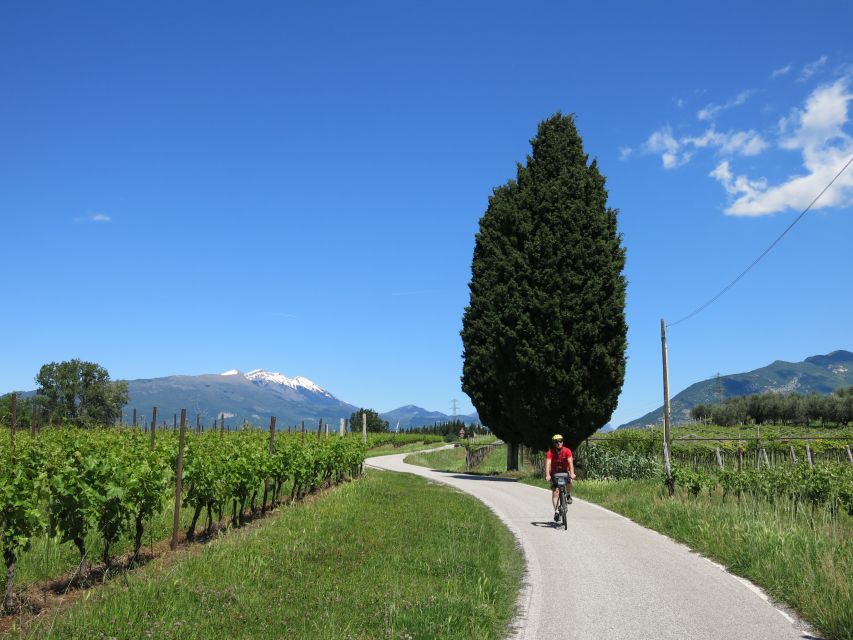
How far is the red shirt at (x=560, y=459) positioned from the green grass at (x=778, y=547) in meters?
2.23

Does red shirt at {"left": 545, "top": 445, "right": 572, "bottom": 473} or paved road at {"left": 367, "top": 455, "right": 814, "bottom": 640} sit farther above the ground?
red shirt at {"left": 545, "top": 445, "right": 572, "bottom": 473}

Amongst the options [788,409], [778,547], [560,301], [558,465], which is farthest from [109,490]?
[788,409]

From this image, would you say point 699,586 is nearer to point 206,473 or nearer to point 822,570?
point 822,570

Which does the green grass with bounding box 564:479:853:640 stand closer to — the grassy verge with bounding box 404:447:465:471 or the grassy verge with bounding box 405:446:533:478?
the grassy verge with bounding box 405:446:533:478

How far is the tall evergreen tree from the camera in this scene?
27781mm

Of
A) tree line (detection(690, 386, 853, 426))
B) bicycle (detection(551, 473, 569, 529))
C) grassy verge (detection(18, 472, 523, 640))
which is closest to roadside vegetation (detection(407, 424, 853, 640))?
bicycle (detection(551, 473, 569, 529))

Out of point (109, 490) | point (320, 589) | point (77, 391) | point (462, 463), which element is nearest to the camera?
point (320, 589)

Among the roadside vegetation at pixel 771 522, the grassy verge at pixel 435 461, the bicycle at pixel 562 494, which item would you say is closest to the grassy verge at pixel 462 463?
the grassy verge at pixel 435 461

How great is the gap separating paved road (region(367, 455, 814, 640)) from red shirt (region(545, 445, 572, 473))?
152 cm

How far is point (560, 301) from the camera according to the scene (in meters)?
28.0

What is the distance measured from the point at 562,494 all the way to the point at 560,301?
14.4 metres

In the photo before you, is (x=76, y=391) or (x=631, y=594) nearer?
(x=631, y=594)

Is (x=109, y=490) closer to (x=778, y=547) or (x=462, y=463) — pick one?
(x=778, y=547)

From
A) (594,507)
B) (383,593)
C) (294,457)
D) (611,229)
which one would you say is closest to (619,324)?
(611,229)
